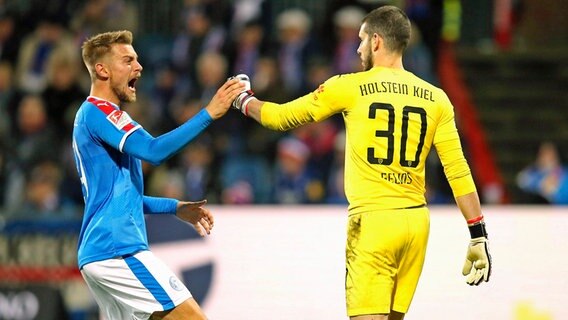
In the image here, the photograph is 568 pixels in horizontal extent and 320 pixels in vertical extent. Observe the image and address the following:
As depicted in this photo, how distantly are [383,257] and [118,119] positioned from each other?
5.13 ft

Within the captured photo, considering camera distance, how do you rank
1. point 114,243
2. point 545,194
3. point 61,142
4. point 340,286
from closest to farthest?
point 114,243, point 340,286, point 545,194, point 61,142

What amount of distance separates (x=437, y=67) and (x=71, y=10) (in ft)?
15.2

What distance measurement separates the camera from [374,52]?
614 cm

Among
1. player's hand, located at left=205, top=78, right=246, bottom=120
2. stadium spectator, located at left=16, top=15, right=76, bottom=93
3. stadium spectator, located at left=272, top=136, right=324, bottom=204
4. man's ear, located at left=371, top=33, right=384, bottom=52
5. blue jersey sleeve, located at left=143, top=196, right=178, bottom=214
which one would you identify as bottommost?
blue jersey sleeve, located at left=143, top=196, right=178, bottom=214

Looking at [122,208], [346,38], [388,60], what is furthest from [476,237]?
[346,38]

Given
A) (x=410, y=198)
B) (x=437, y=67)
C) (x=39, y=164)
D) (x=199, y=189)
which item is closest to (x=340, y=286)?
(x=410, y=198)

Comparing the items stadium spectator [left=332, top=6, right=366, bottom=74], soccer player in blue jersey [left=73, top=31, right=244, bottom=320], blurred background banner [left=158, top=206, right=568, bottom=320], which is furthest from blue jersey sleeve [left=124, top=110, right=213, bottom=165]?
stadium spectator [left=332, top=6, right=366, bottom=74]

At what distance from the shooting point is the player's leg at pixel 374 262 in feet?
19.5

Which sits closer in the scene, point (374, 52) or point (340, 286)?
point (374, 52)

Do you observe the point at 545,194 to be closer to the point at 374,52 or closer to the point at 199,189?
the point at 199,189

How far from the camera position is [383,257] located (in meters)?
6.01

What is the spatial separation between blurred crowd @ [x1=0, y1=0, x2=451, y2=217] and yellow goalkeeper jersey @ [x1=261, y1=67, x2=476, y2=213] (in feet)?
14.6

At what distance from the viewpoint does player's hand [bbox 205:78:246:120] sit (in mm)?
5883

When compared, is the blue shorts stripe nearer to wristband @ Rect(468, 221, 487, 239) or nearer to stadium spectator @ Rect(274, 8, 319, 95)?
wristband @ Rect(468, 221, 487, 239)
